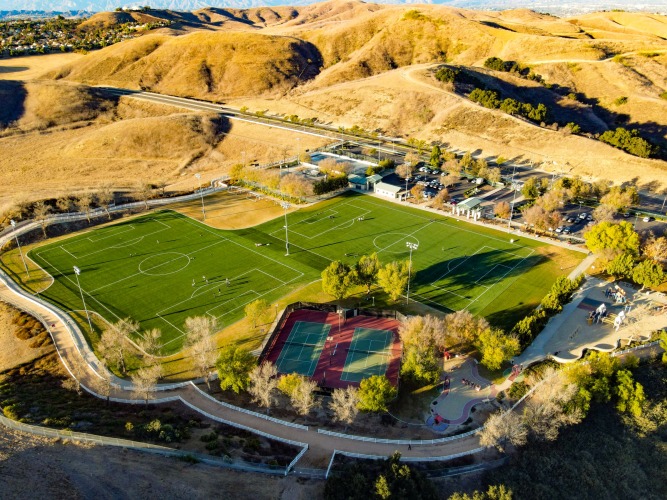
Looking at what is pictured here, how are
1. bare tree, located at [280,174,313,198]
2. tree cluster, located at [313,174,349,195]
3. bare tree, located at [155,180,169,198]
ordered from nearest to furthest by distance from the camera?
bare tree, located at [280,174,313,198] < tree cluster, located at [313,174,349,195] < bare tree, located at [155,180,169,198]

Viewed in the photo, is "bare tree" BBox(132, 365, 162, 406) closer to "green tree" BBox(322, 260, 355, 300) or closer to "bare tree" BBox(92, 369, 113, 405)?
"bare tree" BBox(92, 369, 113, 405)

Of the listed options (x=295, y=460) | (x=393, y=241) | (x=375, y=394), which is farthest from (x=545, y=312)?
(x=295, y=460)

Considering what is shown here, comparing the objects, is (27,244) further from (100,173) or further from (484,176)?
(484,176)

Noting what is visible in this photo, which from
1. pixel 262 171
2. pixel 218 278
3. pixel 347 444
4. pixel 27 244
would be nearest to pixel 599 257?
pixel 347 444

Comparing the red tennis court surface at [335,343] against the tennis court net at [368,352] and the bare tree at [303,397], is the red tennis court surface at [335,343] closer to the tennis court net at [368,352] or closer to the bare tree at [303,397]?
the tennis court net at [368,352]

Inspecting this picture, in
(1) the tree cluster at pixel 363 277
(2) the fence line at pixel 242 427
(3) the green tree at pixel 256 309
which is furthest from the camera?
(1) the tree cluster at pixel 363 277

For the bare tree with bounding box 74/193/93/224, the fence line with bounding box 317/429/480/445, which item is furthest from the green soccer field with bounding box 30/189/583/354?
the fence line with bounding box 317/429/480/445

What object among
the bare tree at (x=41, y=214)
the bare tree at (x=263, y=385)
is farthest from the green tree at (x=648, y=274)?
the bare tree at (x=41, y=214)
